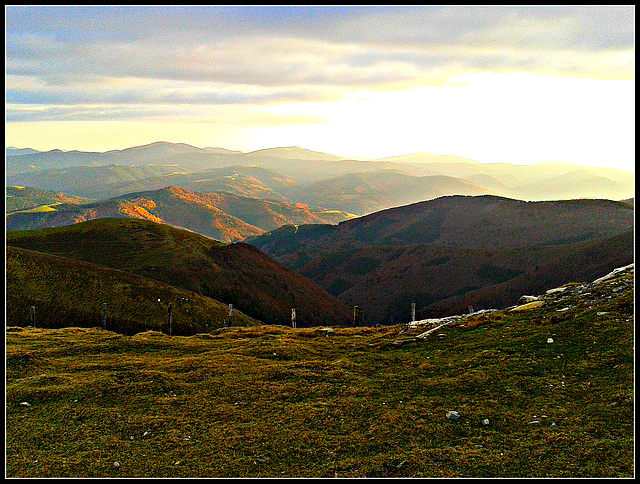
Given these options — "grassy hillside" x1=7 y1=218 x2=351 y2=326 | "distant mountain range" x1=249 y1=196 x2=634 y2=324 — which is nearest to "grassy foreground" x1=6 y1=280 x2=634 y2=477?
"grassy hillside" x1=7 y1=218 x2=351 y2=326

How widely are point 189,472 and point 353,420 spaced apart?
5013mm

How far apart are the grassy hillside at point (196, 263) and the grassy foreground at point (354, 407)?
67.3 m

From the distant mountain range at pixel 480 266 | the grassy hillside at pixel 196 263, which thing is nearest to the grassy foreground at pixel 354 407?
the grassy hillside at pixel 196 263

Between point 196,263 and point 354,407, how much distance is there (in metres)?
86.4

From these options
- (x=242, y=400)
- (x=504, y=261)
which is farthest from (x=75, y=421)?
(x=504, y=261)

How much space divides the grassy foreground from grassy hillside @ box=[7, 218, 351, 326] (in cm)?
6729

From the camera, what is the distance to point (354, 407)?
1538cm

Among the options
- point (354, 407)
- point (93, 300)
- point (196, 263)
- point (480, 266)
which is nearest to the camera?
point (354, 407)

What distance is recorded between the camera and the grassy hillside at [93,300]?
5531cm

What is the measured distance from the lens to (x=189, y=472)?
11.4 metres

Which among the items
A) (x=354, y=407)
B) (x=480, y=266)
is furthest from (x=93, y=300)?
(x=480, y=266)

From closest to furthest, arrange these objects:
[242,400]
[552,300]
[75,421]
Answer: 1. [75,421]
2. [242,400]
3. [552,300]

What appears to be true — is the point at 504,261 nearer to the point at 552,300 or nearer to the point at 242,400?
the point at 552,300

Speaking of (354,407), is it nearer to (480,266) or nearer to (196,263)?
(196,263)
